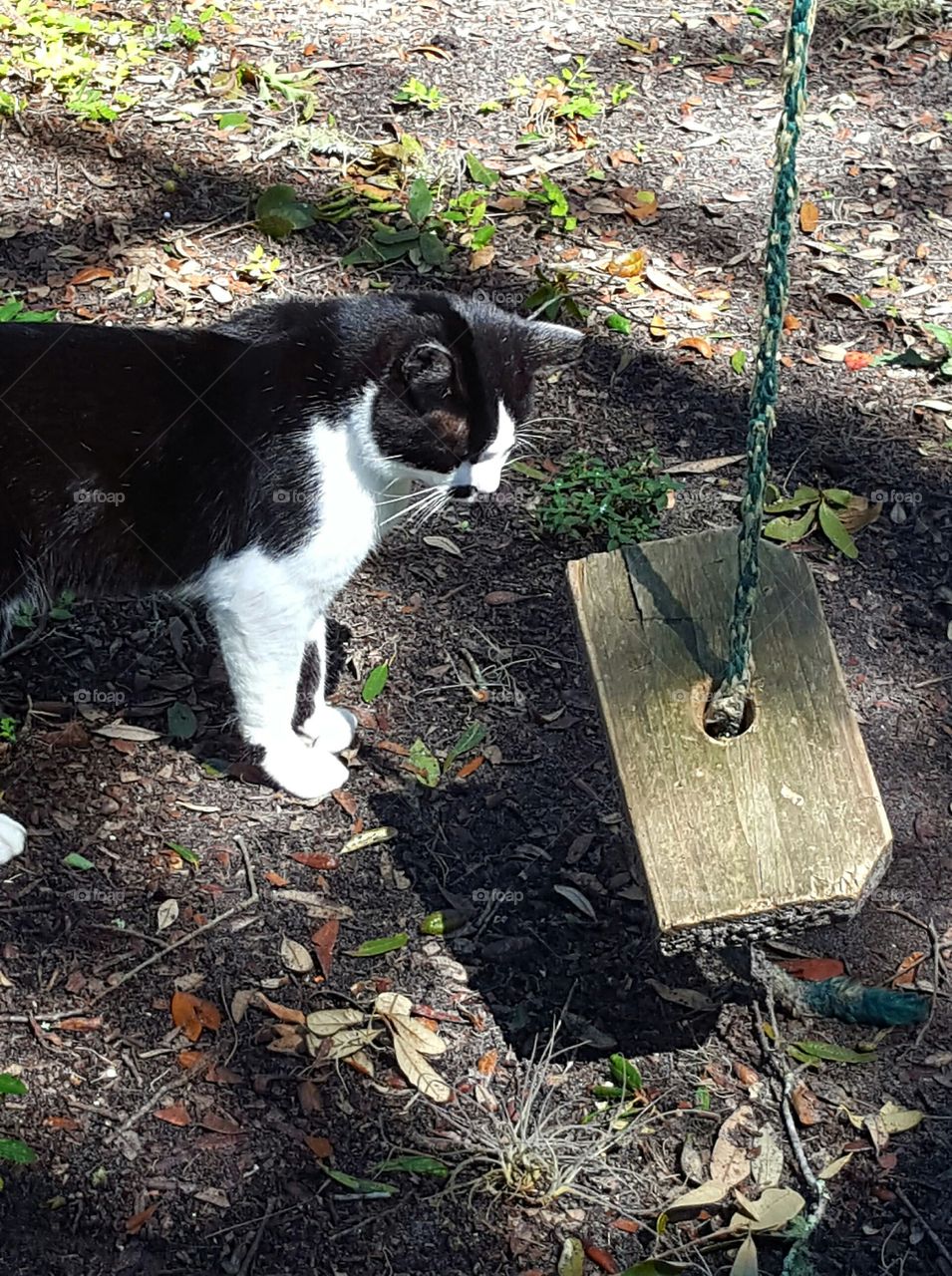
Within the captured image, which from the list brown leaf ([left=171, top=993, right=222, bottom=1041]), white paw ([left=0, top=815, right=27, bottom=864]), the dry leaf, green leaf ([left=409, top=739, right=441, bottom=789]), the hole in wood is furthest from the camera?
the dry leaf

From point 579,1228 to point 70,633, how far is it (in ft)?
6.74

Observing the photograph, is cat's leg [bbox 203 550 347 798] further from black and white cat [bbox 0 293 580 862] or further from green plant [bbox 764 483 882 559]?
green plant [bbox 764 483 882 559]

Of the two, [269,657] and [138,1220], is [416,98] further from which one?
[138,1220]

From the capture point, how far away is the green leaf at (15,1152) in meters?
2.59

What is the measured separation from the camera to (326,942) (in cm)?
310

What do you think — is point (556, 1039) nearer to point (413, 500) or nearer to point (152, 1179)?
point (152, 1179)

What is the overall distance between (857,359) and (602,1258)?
10.2 ft

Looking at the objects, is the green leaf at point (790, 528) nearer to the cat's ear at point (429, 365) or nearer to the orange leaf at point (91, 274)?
the cat's ear at point (429, 365)

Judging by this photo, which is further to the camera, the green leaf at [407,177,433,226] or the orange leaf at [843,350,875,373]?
the green leaf at [407,177,433,226]

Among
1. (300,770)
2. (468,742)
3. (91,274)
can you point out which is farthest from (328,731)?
(91,274)

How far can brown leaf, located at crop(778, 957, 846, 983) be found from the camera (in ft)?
10.0

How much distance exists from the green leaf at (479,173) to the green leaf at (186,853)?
9.65 ft

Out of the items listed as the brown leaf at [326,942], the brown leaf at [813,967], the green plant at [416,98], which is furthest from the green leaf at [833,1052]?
the green plant at [416,98]

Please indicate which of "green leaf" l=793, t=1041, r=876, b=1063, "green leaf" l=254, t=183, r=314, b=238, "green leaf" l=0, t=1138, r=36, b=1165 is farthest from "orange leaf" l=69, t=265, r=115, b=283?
"green leaf" l=793, t=1041, r=876, b=1063
